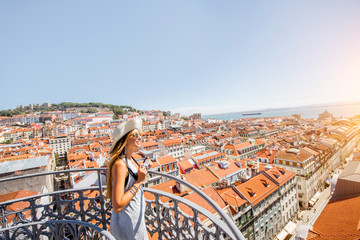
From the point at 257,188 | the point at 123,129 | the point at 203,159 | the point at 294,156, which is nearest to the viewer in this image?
the point at 123,129

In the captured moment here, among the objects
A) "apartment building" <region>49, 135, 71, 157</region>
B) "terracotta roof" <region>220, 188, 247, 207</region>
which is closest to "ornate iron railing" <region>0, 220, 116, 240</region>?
"terracotta roof" <region>220, 188, 247, 207</region>

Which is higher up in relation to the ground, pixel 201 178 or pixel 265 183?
pixel 265 183

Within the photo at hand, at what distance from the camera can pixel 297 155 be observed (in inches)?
927

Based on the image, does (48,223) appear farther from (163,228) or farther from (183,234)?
(183,234)

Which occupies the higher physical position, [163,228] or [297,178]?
[163,228]

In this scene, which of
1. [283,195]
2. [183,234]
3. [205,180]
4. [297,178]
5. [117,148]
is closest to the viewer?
[117,148]

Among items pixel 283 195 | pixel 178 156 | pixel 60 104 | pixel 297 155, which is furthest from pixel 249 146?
pixel 60 104

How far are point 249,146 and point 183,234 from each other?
39.5 meters

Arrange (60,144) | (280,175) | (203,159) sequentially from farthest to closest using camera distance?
(60,144), (203,159), (280,175)

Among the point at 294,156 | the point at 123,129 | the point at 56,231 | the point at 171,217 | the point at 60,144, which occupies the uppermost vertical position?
the point at 123,129

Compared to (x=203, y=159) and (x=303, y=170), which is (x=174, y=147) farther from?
(x=303, y=170)

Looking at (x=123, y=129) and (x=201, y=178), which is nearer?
(x=123, y=129)

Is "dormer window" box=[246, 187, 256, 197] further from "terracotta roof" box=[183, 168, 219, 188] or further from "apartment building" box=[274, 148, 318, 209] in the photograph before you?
"apartment building" box=[274, 148, 318, 209]

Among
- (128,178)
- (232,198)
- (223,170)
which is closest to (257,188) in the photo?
(232,198)
